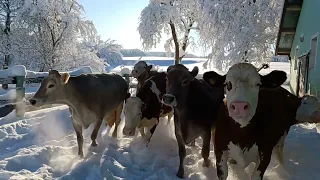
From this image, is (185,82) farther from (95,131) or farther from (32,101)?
(32,101)

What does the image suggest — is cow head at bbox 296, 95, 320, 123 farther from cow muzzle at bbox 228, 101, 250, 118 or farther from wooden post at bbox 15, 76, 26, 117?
wooden post at bbox 15, 76, 26, 117

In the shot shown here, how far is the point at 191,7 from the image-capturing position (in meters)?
21.6

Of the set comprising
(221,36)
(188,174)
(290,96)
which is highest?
(221,36)

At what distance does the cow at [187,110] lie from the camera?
4.54 meters

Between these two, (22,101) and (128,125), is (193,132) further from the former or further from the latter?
(22,101)

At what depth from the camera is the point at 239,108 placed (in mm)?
3072

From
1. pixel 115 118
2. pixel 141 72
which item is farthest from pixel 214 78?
pixel 141 72

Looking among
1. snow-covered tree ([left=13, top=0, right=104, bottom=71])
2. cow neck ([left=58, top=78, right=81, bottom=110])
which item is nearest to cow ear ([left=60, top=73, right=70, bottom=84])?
cow neck ([left=58, top=78, right=81, bottom=110])

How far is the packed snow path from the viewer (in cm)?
441

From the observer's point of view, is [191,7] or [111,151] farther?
[191,7]

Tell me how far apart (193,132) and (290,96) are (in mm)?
1668

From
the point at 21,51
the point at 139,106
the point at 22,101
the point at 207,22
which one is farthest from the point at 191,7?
the point at 139,106

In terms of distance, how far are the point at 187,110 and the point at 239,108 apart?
161 centimetres

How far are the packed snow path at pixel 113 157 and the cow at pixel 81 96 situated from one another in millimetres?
481
